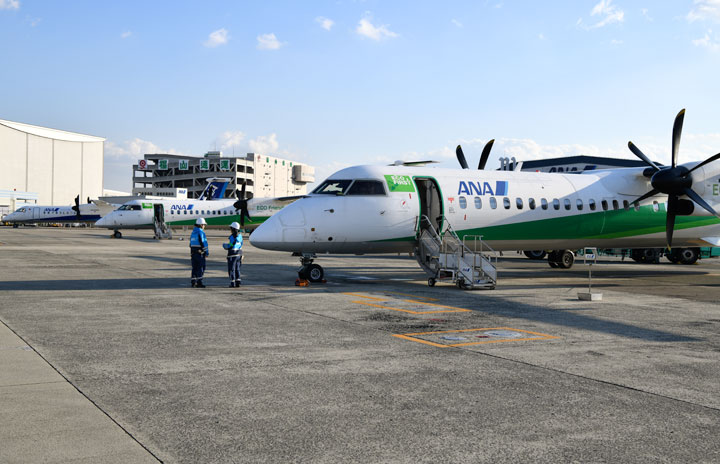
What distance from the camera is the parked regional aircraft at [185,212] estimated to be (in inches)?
2092

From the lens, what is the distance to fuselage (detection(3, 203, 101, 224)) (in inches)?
3164

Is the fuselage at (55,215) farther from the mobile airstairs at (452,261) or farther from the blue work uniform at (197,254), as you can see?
the mobile airstairs at (452,261)

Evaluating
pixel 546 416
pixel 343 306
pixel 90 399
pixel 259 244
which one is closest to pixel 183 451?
pixel 90 399

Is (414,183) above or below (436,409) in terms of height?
above

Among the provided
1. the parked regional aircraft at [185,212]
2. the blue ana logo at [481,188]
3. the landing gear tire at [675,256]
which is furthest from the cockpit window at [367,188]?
the parked regional aircraft at [185,212]

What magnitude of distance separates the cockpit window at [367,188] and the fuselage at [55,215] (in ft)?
228

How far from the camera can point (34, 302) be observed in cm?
1404

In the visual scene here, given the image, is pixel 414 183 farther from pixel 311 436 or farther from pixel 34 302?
pixel 311 436

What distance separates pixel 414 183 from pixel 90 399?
49.5 feet

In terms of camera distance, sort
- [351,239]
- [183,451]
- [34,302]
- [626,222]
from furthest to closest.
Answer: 1. [626,222]
2. [351,239]
3. [34,302]
4. [183,451]

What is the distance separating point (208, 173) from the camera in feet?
537

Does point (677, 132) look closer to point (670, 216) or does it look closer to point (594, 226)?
point (670, 216)

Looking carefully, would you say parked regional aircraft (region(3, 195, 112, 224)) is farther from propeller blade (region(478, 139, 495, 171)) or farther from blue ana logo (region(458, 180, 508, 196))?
blue ana logo (region(458, 180, 508, 196))

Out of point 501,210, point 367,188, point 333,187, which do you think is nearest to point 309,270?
point 333,187
